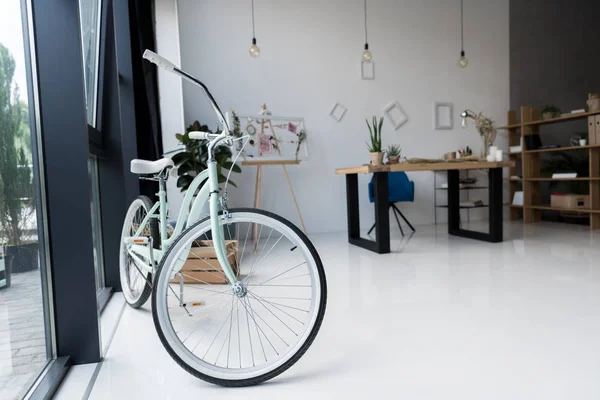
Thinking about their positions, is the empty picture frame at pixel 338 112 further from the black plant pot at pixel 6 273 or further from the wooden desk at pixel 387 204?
the black plant pot at pixel 6 273

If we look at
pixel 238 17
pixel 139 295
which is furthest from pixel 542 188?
pixel 139 295

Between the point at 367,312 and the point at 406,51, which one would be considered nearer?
the point at 367,312

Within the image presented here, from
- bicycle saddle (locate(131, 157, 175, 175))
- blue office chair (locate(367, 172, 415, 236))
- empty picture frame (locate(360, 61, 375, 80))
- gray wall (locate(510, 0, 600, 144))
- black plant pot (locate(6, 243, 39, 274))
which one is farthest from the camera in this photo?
gray wall (locate(510, 0, 600, 144))

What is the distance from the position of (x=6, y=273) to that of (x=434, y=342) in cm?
150

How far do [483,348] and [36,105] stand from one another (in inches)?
73.6

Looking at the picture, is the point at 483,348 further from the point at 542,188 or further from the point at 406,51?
the point at 542,188

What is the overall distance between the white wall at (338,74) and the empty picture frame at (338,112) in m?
0.06

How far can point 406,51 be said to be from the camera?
217 inches

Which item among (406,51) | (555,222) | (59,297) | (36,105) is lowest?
(555,222)

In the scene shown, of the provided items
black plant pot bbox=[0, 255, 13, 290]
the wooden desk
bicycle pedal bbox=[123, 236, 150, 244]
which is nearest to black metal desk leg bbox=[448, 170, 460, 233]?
the wooden desk

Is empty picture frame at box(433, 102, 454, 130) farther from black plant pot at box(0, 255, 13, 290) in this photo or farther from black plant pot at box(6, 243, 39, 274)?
black plant pot at box(0, 255, 13, 290)

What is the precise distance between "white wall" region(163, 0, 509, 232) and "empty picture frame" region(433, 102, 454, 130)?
71mm

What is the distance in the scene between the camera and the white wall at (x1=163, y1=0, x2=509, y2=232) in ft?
15.7

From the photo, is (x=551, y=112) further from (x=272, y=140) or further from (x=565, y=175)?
(x=272, y=140)
